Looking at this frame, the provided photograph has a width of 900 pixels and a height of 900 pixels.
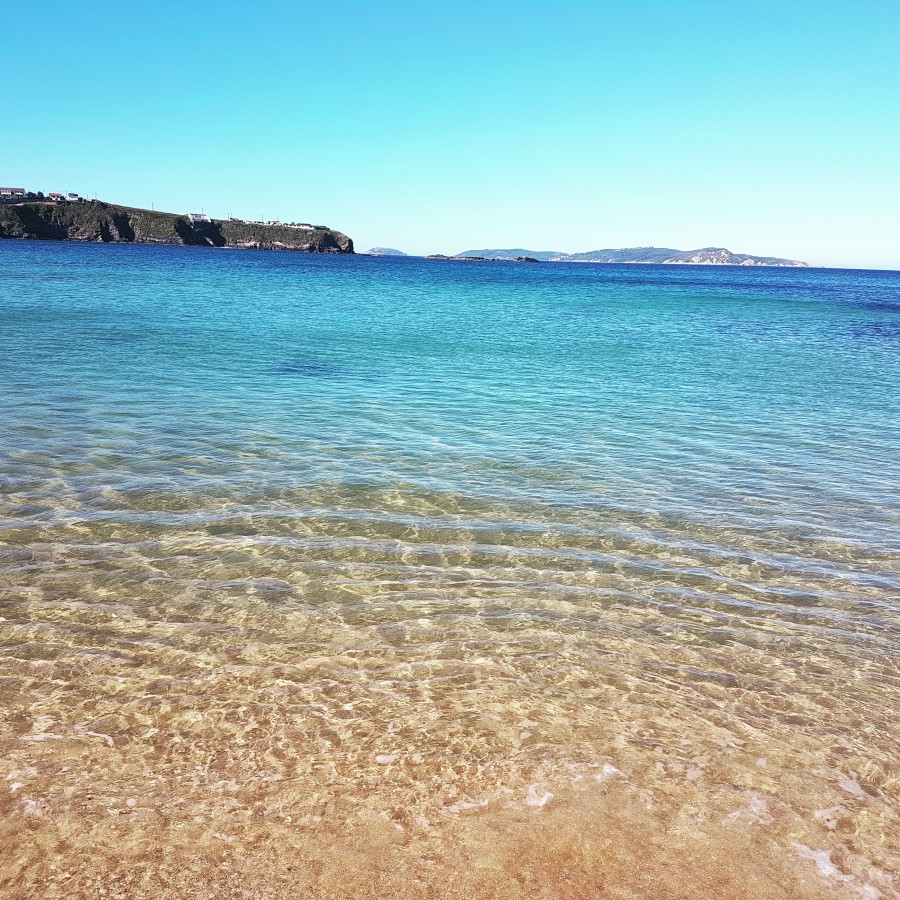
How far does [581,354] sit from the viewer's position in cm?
2642

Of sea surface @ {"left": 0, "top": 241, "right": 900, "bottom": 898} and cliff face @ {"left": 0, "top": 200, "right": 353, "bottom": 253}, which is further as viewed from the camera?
cliff face @ {"left": 0, "top": 200, "right": 353, "bottom": 253}

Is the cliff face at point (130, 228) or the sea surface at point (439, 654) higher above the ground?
the cliff face at point (130, 228)

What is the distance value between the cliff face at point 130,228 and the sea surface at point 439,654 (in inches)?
6095

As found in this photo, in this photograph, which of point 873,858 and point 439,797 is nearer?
point 873,858

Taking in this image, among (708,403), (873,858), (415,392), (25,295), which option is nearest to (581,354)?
(708,403)

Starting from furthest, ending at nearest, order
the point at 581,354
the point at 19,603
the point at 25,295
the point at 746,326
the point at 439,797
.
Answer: the point at 746,326
the point at 25,295
the point at 581,354
the point at 19,603
the point at 439,797

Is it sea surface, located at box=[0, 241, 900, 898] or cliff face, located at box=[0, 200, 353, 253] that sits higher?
cliff face, located at box=[0, 200, 353, 253]

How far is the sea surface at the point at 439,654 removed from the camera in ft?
11.5

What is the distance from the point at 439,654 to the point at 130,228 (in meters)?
183

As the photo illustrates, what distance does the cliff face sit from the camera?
458 feet

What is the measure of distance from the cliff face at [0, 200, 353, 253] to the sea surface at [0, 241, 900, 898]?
15481 cm

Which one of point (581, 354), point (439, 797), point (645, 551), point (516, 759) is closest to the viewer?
point (439, 797)

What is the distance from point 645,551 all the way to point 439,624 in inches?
117

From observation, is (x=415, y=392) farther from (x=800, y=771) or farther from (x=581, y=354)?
(x=800, y=771)
